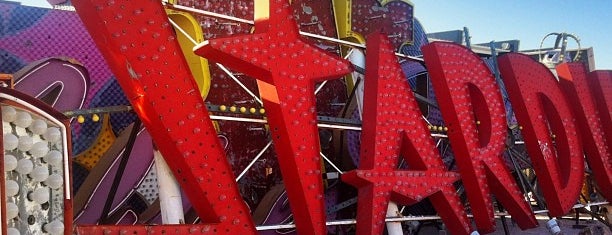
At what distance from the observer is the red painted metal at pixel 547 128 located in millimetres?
8594

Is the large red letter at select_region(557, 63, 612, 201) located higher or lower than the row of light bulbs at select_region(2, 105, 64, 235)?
lower

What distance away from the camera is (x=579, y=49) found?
16.4 metres

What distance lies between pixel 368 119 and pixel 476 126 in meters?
2.03

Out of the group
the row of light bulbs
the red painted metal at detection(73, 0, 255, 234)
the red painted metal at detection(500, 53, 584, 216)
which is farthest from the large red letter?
the row of light bulbs

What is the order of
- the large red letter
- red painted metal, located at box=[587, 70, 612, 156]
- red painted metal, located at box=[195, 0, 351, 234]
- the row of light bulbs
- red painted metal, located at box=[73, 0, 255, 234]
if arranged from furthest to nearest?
red painted metal, located at box=[587, 70, 612, 156] < the large red letter < red painted metal, located at box=[195, 0, 351, 234] < red painted metal, located at box=[73, 0, 255, 234] < the row of light bulbs

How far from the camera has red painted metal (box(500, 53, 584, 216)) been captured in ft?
28.2

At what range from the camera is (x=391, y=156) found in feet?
21.7

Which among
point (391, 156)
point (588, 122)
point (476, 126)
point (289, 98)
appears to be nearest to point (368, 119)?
point (391, 156)

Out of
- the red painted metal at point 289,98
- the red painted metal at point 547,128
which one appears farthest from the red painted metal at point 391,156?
the red painted metal at point 547,128

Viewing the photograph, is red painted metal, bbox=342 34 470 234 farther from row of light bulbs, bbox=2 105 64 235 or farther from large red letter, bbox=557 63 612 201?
row of light bulbs, bbox=2 105 64 235

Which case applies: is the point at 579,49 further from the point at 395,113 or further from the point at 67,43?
the point at 67,43

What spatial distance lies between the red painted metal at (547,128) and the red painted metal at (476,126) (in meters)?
0.60

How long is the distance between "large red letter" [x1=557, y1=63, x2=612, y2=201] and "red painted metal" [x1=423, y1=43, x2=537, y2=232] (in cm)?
195


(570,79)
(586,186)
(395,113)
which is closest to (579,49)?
(586,186)
